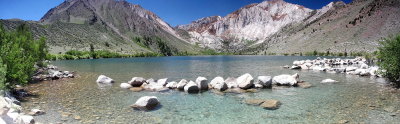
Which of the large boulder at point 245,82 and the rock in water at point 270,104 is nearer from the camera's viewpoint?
the rock in water at point 270,104

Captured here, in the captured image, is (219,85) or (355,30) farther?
(355,30)

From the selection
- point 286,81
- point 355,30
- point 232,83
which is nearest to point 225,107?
point 232,83

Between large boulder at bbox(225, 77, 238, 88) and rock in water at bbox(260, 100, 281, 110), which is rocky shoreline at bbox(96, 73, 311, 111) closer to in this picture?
large boulder at bbox(225, 77, 238, 88)

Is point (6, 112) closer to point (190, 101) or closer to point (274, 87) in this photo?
point (190, 101)

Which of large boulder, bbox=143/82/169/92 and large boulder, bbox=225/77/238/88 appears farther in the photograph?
large boulder, bbox=225/77/238/88

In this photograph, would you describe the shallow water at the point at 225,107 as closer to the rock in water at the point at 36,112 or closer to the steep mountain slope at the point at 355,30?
the rock in water at the point at 36,112

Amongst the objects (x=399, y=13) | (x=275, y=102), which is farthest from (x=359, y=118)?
(x=399, y=13)

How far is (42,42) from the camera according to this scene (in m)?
45.9

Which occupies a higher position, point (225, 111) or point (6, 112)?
point (6, 112)

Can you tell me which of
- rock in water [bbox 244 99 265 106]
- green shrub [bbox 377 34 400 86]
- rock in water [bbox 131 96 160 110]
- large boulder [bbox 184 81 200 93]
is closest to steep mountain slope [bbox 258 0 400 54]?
green shrub [bbox 377 34 400 86]

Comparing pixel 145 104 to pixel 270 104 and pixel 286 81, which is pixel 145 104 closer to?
pixel 270 104

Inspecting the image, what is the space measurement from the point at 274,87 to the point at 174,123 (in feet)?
52.3

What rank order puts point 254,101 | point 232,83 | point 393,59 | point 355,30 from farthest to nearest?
point 355,30, point 232,83, point 393,59, point 254,101

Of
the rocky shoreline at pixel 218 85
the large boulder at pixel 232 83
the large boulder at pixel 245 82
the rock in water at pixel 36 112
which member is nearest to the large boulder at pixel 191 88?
the rocky shoreline at pixel 218 85
